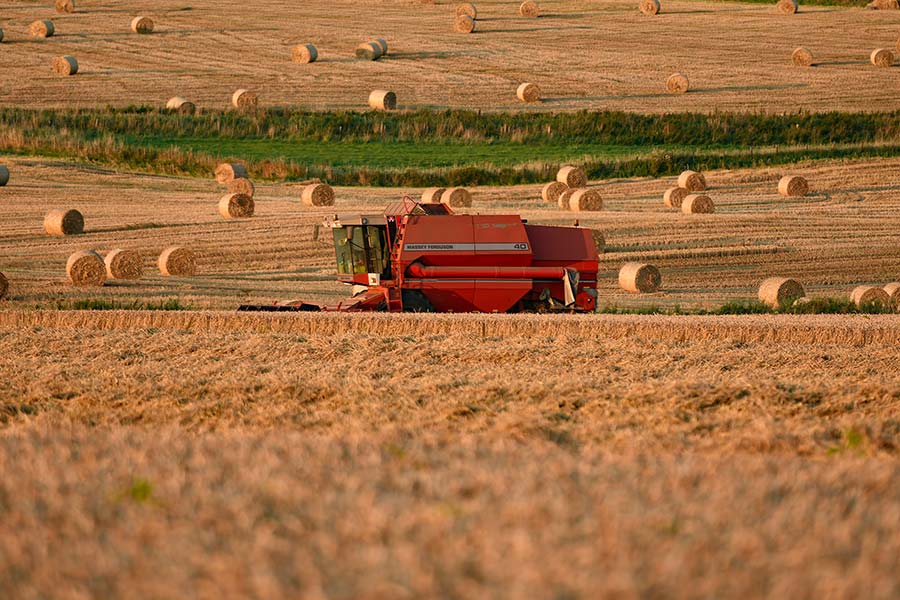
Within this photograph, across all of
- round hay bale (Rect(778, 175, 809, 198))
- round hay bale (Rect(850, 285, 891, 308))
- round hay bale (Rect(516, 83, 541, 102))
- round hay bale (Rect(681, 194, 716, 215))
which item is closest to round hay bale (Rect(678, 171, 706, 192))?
round hay bale (Rect(778, 175, 809, 198))

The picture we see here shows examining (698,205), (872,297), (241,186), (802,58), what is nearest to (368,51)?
(802,58)

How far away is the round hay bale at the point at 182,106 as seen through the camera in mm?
37438

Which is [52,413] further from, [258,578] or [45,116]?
[45,116]

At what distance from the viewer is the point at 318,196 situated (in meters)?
27.9

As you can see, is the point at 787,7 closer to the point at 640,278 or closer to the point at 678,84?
the point at 678,84

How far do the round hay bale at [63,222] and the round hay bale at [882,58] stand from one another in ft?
103

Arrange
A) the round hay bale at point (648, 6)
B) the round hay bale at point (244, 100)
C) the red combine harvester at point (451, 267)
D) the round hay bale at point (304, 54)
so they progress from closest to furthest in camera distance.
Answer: the red combine harvester at point (451, 267)
the round hay bale at point (244, 100)
the round hay bale at point (304, 54)
the round hay bale at point (648, 6)

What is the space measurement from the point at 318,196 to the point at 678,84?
17956 mm

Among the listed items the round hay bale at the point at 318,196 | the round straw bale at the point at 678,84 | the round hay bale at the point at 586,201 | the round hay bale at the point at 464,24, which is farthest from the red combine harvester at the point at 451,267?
the round hay bale at the point at 464,24

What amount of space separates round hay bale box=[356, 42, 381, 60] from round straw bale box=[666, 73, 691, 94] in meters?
10.5

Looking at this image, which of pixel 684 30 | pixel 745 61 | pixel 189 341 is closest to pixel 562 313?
pixel 189 341

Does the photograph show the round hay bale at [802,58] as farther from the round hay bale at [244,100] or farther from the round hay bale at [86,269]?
the round hay bale at [86,269]

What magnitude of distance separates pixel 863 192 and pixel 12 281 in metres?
20.4

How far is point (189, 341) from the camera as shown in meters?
13.8
